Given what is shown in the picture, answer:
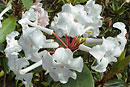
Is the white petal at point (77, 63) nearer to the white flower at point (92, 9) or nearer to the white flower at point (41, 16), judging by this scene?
the white flower at point (92, 9)

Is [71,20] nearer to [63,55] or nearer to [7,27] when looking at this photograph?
[63,55]

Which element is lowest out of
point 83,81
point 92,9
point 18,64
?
point 83,81

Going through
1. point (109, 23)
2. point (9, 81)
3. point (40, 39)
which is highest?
point (40, 39)

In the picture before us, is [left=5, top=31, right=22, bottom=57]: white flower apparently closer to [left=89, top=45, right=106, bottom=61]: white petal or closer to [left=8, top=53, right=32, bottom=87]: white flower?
[left=8, top=53, right=32, bottom=87]: white flower

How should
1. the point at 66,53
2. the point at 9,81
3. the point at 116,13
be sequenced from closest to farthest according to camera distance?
the point at 66,53
the point at 9,81
the point at 116,13

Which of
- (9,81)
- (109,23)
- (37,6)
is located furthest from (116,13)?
(9,81)

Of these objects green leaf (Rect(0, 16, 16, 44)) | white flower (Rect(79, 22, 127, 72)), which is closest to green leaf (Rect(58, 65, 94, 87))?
white flower (Rect(79, 22, 127, 72))

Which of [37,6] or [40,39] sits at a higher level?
[40,39]

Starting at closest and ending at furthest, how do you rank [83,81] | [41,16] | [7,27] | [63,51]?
[63,51] < [83,81] < [7,27] < [41,16]

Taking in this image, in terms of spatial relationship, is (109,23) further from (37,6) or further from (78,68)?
(78,68)

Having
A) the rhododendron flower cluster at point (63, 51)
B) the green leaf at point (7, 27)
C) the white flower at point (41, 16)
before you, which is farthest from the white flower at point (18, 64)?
the white flower at point (41, 16)

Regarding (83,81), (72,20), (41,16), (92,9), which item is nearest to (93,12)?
(92,9)
